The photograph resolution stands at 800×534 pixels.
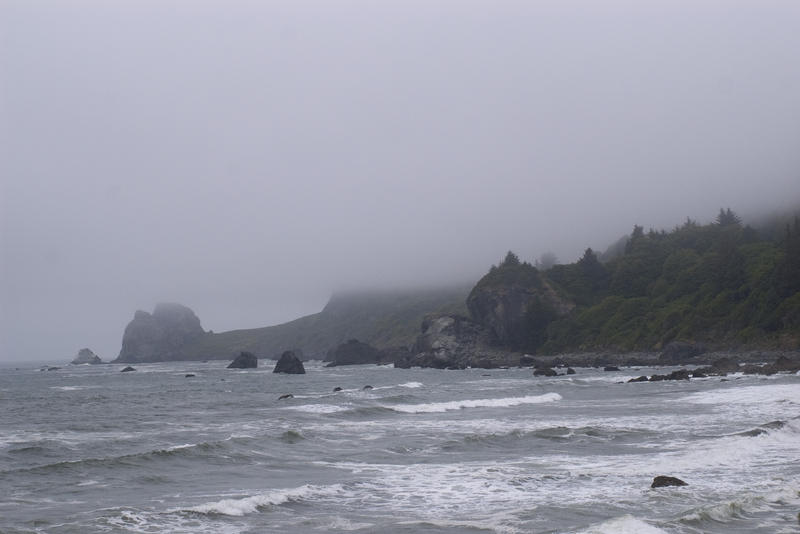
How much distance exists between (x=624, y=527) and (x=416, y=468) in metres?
10.4

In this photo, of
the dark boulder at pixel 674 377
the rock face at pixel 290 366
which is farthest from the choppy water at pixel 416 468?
the rock face at pixel 290 366

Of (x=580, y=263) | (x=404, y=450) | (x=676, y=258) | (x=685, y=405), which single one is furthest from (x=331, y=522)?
(x=580, y=263)

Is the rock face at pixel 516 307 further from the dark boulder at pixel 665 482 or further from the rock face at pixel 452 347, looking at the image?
the dark boulder at pixel 665 482

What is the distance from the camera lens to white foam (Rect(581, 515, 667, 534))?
14438mm

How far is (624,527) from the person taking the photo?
48.1 ft

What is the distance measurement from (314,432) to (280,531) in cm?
1863

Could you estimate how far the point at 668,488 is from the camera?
18.8 m

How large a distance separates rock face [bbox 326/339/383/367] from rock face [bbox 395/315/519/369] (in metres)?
20.0

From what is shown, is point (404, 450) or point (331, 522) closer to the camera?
point (331, 522)

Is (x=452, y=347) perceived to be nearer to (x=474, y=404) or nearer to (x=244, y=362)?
(x=244, y=362)

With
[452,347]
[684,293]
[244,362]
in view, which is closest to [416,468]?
[452,347]

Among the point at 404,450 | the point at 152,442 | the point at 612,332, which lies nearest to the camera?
the point at 404,450

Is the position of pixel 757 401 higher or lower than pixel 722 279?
lower

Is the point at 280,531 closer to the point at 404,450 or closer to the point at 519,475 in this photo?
the point at 519,475
